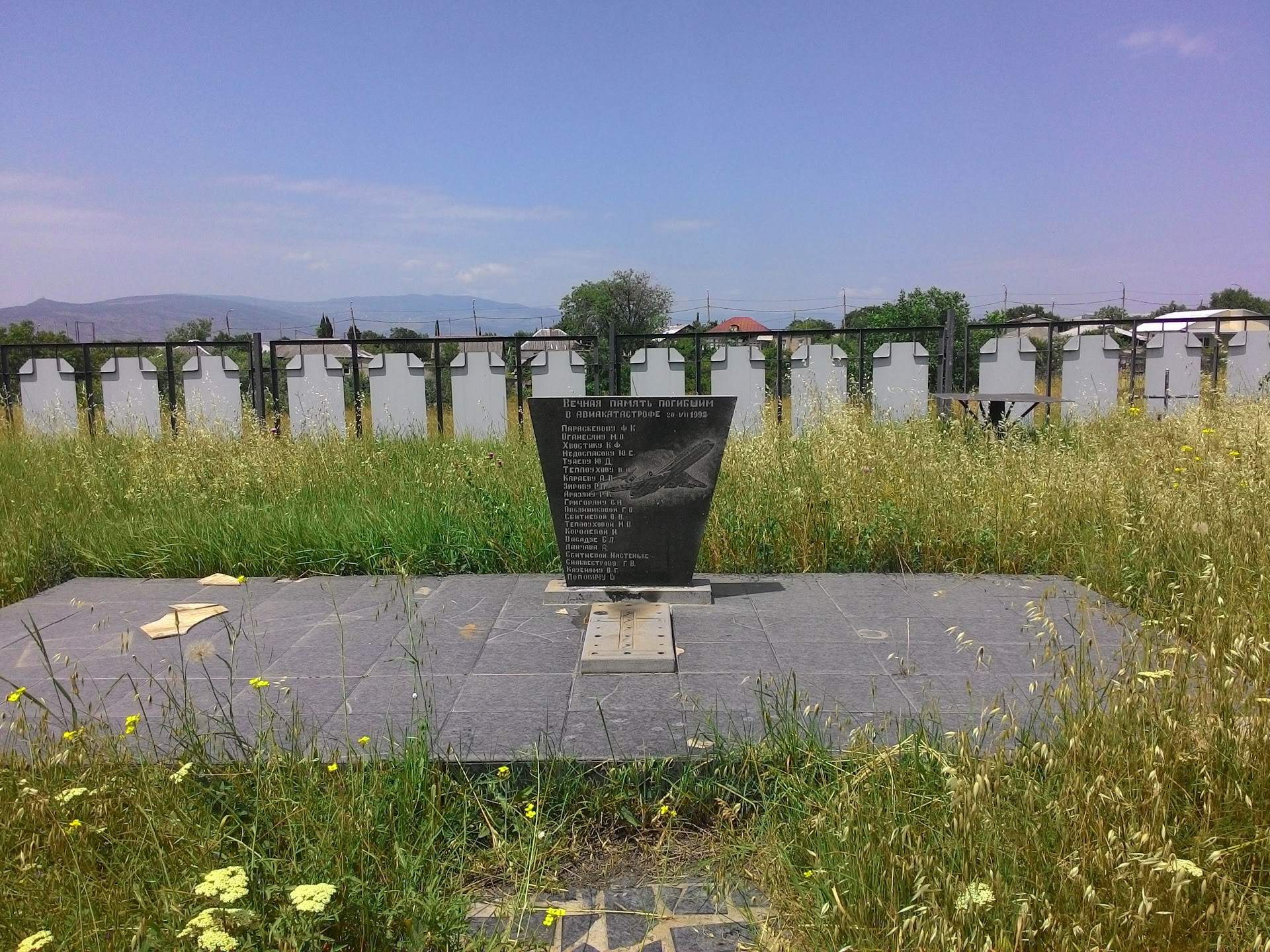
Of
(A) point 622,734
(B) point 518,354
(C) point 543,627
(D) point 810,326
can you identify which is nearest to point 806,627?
(C) point 543,627

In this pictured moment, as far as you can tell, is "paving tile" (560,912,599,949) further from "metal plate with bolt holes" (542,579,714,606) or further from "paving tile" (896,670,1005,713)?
"metal plate with bolt holes" (542,579,714,606)

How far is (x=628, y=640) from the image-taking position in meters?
4.21

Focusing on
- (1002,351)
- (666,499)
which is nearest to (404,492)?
(666,499)

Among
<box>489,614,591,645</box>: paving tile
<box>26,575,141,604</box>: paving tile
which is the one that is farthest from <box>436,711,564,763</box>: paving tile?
<box>26,575,141,604</box>: paving tile

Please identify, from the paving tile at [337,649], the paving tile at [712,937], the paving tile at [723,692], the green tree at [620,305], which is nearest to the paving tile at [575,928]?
the paving tile at [712,937]

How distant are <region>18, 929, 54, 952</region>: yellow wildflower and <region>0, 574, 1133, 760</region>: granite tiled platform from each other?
101 cm

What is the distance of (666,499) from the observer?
4.76 meters

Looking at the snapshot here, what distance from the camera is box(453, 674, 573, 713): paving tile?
3.57 m

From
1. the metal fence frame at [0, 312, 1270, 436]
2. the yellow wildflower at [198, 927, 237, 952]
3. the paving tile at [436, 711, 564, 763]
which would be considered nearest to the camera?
the yellow wildflower at [198, 927, 237, 952]

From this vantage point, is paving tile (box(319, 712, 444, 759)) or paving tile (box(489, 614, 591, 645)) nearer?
paving tile (box(319, 712, 444, 759))

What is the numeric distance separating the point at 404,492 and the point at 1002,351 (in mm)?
7895

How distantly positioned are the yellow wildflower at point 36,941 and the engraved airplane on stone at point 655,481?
10.5ft

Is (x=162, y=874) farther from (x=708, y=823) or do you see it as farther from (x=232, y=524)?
(x=232, y=524)

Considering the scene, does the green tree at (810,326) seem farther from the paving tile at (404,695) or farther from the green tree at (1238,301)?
the green tree at (1238,301)
